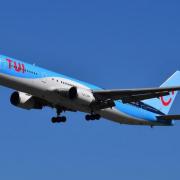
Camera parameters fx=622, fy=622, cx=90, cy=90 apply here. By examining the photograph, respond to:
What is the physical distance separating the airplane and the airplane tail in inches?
105

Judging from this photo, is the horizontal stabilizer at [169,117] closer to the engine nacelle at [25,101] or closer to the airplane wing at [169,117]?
the airplane wing at [169,117]

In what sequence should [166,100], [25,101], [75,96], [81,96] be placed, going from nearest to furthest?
[75,96]
[81,96]
[25,101]
[166,100]

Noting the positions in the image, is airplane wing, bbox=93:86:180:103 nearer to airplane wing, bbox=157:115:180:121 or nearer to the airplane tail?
airplane wing, bbox=157:115:180:121

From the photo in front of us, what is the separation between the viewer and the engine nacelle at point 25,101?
5706cm

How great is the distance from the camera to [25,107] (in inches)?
2250

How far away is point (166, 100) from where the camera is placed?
68.9 meters

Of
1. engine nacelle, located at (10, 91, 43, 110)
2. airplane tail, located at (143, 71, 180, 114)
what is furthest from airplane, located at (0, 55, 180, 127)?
airplane tail, located at (143, 71, 180, 114)

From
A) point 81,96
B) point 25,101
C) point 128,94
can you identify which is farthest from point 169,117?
point 25,101

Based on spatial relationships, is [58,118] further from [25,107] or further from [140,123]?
[140,123]

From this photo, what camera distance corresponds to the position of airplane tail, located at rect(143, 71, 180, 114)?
216ft

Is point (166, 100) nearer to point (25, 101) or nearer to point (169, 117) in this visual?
point (169, 117)

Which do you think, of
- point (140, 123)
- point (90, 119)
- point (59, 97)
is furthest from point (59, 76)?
point (140, 123)

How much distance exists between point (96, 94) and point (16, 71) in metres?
8.22

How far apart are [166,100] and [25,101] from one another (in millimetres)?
18627
